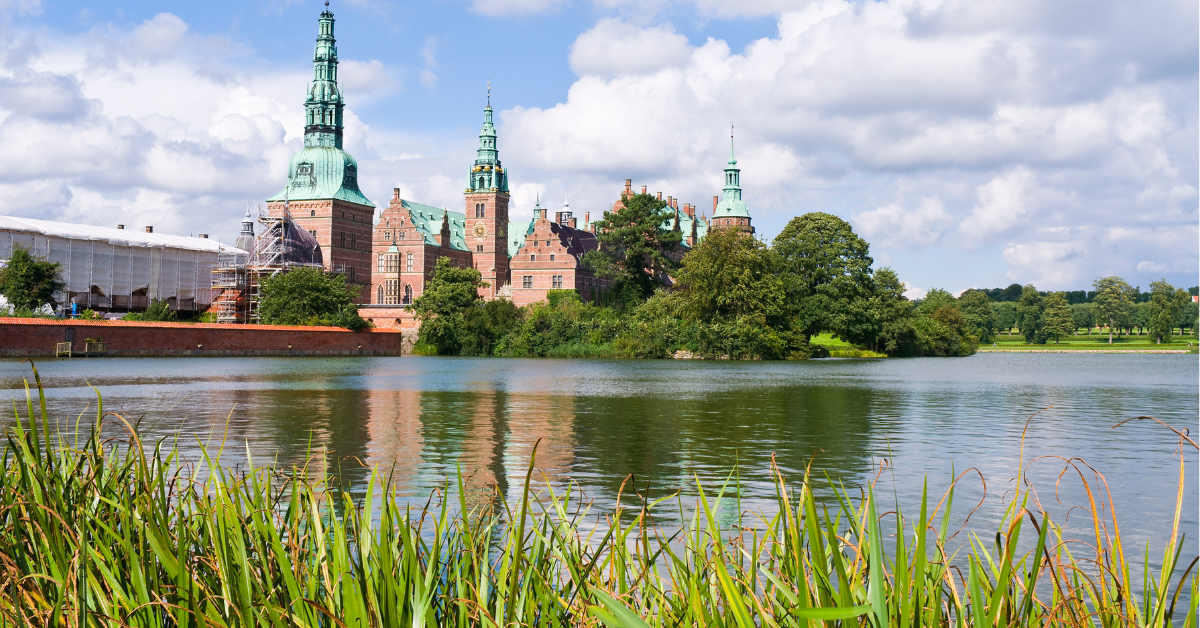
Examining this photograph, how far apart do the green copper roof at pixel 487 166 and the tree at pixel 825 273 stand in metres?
37.6

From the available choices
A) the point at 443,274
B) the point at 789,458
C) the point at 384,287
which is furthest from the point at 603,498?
the point at 384,287

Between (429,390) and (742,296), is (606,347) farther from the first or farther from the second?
(429,390)

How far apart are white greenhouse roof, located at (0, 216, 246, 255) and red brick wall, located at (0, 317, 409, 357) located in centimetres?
2016

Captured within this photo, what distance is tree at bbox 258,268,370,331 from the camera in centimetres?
5309

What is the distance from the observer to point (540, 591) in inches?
107

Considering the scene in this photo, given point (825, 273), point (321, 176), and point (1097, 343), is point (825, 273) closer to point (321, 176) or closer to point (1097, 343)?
point (321, 176)

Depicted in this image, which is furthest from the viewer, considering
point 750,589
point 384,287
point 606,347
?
point 384,287

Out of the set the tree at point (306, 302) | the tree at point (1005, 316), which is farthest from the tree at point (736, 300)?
the tree at point (1005, 316)

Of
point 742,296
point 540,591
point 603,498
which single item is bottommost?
point 603,498

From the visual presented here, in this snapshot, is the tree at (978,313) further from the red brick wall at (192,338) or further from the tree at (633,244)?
the red brick wall at (192,338)

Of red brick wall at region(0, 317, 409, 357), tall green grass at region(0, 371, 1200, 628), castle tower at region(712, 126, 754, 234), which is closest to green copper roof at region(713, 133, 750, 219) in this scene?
castle tower at region(712, 126, 754, 234)

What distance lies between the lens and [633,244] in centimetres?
6044

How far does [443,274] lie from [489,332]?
4.69m

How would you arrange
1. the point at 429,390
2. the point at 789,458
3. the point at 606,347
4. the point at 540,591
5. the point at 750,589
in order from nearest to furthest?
the point at 750,589 < the point at 540,591 < the point at 789,458 < the point at 429,390 < the point at 606,347
